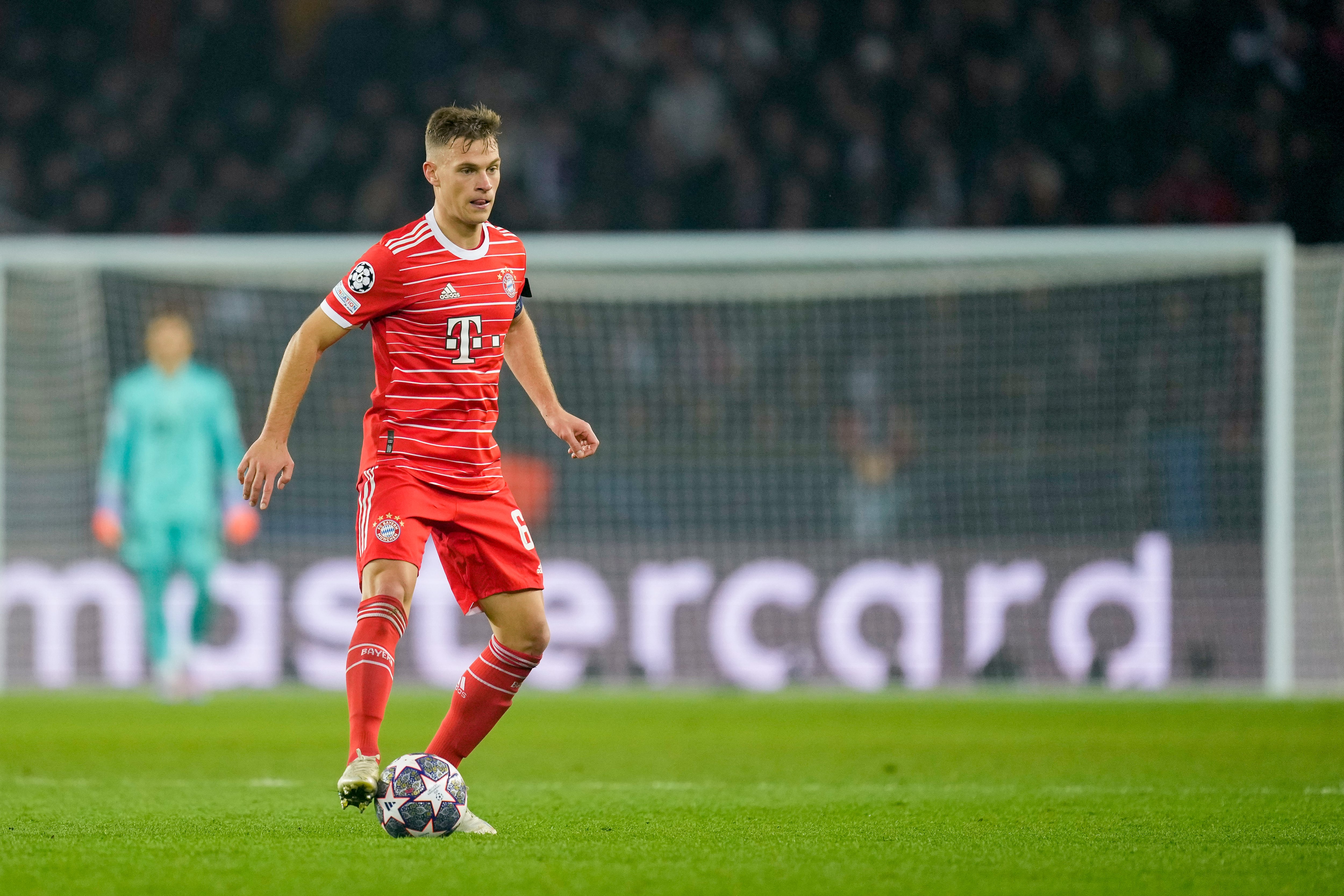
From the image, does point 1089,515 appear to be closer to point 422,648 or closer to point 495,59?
point 422,648

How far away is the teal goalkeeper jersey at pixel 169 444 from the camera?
9.21 meters

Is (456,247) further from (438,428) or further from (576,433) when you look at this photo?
(576,433)

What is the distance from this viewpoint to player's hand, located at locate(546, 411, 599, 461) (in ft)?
14.6

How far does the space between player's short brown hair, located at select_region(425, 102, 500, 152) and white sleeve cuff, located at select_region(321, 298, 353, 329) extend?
45 cm

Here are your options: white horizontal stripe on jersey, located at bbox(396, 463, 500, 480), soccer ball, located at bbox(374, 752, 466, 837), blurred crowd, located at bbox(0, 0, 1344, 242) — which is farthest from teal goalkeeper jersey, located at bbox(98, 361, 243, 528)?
soccer ball, located at bbox(374, 752, 466, 837)

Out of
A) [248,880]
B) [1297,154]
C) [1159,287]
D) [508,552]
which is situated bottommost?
[248,880]

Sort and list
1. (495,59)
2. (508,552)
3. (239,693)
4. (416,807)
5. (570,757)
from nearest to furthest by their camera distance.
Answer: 1. (416,807)
2. (508,552)
3. (570,757)
4. (239,693)
5. (495,59)

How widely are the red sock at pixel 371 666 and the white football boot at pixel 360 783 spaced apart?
4 cm

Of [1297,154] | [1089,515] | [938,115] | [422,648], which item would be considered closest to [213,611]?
[422,648]

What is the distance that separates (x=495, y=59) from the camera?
15.1 metres

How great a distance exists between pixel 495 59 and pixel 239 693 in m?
7.14

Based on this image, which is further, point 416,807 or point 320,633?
point 320,633

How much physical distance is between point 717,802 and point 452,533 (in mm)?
1258

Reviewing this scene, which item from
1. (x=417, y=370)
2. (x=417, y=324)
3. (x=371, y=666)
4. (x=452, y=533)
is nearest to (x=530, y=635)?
(x=452, y=533)
